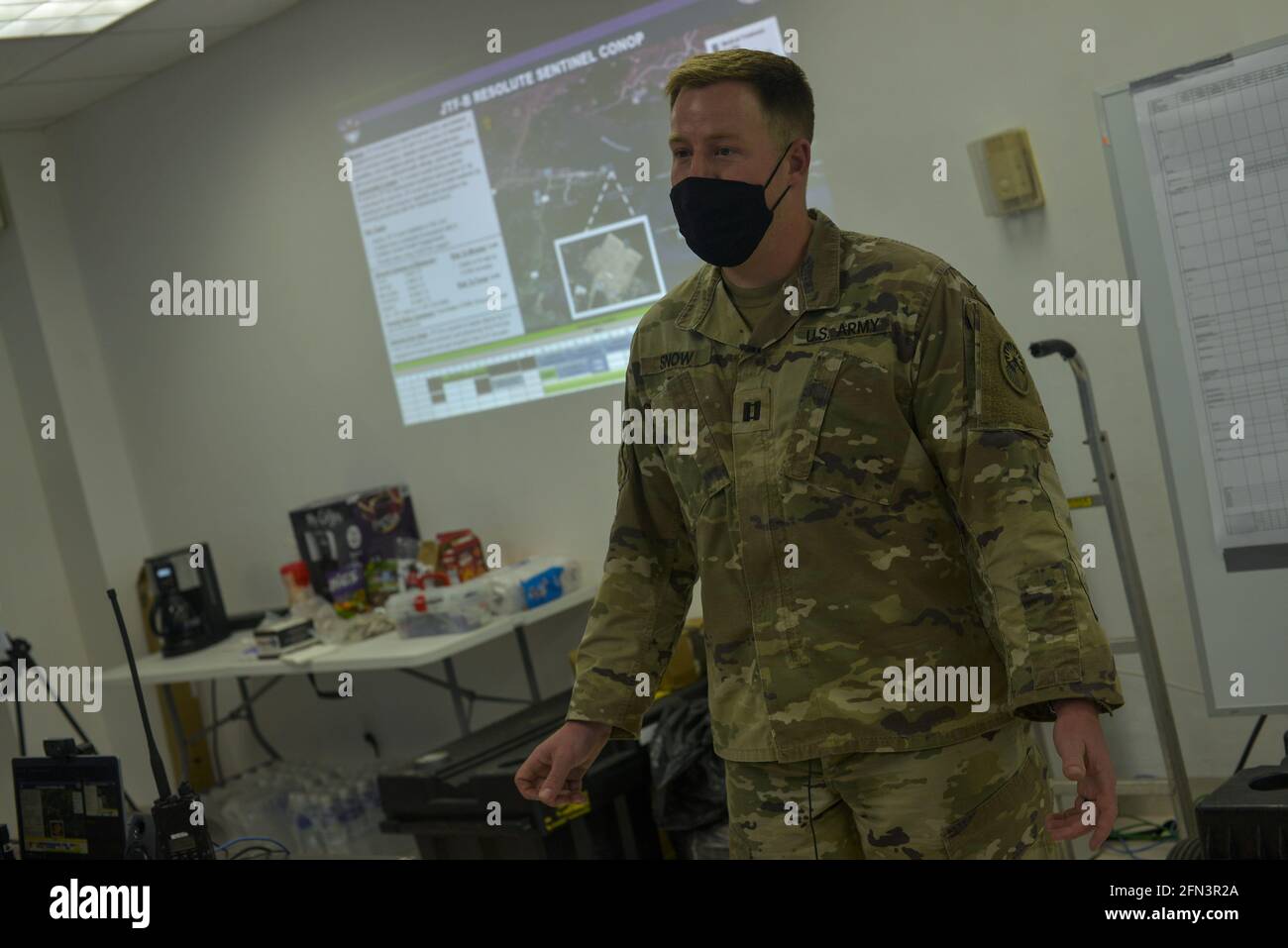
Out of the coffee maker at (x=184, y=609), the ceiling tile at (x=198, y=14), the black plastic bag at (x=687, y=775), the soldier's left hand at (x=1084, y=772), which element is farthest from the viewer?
the coffee maker at (x=184, y=609)

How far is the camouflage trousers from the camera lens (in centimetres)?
143

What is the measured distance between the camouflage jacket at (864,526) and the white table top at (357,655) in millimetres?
2059

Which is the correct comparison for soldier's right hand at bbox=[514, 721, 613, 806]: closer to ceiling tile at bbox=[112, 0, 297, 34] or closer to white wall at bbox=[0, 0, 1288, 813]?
white wall at bbox=[0, 0, 1288, 813]

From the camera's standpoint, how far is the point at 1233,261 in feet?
7.71

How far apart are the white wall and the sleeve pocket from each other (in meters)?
1.90

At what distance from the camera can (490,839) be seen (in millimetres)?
3082

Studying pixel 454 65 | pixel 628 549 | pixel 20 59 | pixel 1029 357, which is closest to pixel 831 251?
pixel 628 549

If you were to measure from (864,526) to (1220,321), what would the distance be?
4.09 feet

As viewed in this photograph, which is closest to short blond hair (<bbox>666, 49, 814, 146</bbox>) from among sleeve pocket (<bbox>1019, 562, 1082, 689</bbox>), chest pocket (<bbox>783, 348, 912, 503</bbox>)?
chest pocket (<bbox>783, 348, 912, 503</bbox>)

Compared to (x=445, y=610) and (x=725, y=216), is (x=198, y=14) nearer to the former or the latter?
(x=445, y=610)

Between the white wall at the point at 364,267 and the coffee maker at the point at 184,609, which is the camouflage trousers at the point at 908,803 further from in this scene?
the coffee maker at the point at 184,609

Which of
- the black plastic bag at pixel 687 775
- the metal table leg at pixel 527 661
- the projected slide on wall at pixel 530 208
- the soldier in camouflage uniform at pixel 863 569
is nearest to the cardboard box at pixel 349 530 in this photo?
the projected slide on wall at pixel 530 208

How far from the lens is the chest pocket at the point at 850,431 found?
1.49 metres

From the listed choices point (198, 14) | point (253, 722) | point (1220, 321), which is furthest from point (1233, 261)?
point (253, 722)
